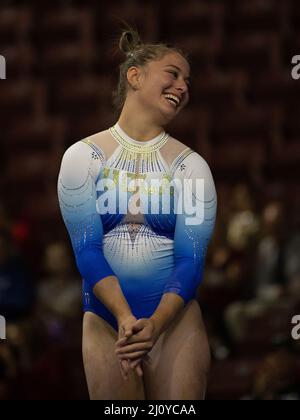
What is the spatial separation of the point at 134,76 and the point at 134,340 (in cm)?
54

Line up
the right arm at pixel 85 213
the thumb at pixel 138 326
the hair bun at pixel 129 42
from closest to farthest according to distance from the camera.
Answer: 1. the thumb at pixel 138 326
2. the right arm at pixel 85 213
3. the hair bun at pixel 129 42

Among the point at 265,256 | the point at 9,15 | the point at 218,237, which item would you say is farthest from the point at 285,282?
the point at 9,15

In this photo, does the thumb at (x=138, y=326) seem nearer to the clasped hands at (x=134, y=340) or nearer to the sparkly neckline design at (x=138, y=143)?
the clasped hands at (x=134, y=340)

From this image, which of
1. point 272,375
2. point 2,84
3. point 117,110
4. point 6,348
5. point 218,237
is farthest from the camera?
point 2,84

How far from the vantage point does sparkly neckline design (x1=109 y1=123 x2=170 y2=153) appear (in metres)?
2.14

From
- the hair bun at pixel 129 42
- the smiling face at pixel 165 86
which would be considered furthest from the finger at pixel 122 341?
the hair bun at pixel 129 42

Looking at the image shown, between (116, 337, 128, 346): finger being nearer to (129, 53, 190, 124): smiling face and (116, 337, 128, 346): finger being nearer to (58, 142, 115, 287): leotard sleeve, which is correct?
(58, 142, 115, 287): leotard sleeve

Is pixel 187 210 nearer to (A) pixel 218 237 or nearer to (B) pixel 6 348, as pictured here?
(B) pixel 6 348

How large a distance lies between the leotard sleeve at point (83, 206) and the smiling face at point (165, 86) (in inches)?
5.8

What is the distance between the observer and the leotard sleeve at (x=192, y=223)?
209 cm

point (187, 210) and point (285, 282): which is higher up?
point (187, 210)

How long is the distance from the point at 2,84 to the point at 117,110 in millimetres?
4153

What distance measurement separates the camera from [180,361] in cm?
209

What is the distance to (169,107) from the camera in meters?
2.13
